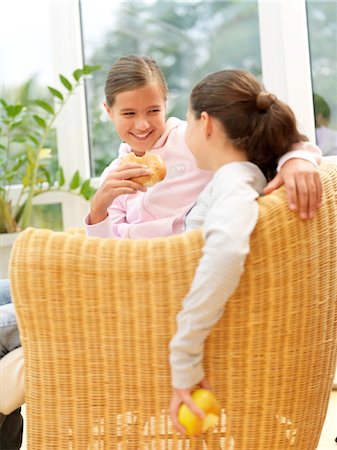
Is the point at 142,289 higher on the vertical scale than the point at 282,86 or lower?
lower

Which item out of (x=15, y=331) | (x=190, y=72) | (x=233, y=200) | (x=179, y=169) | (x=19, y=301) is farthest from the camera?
(x=190, y=72)

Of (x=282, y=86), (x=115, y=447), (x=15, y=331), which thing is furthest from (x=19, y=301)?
(x=282, y=86)

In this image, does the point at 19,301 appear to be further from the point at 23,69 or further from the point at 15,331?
the point at 23,69

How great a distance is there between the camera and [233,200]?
4.82 feet

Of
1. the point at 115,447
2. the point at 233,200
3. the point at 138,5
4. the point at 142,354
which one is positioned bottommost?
the point at 115,447

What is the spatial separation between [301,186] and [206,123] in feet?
0.85

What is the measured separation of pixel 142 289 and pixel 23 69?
2.40 metres

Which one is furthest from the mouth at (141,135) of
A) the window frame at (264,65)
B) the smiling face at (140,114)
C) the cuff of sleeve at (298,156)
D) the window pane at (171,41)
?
the window pane at (171,41)

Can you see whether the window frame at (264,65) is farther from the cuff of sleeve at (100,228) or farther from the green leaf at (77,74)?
the cuff of sleeve at (100,228)

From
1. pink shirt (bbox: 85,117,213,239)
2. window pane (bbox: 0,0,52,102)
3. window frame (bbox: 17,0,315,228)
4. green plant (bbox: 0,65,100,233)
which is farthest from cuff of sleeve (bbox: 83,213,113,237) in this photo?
window pane (bbox: 0,0,52,102)

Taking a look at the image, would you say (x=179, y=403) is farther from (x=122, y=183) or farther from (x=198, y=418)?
(x=122, y=183)

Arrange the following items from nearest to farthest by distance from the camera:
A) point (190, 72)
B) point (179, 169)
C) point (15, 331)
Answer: point (15, 331), point (179, 169), point (190, 72)

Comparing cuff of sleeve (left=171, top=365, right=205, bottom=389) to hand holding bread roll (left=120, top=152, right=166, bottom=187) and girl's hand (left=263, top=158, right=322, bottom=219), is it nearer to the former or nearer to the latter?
girl's hand (left=263, top=158, right=322, bottom=219)

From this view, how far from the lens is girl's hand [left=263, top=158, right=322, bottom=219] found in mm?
1554
